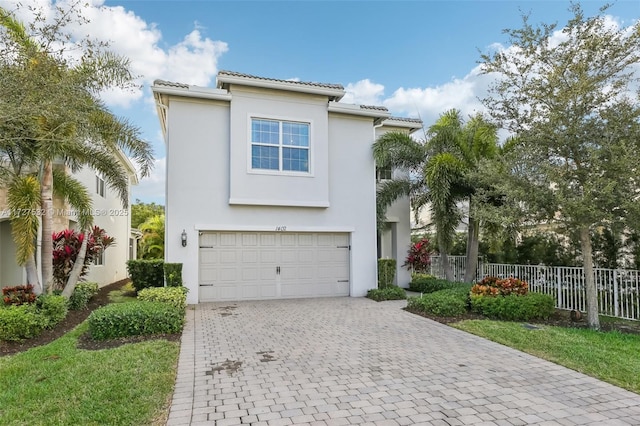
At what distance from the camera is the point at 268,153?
42.4 ft

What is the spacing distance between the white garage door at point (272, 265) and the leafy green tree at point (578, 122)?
6.62m

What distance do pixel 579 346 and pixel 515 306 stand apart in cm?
254

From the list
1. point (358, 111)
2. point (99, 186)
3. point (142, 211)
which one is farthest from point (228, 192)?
point (142, 211)

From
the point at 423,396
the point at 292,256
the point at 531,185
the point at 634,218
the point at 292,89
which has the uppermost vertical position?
the point at 292,89

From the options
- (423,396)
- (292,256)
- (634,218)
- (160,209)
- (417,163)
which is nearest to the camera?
(423,396)

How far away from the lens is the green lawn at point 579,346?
19.0ft

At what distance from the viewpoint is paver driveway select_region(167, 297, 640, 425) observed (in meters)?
4.38

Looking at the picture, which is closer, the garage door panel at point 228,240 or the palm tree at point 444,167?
the garage door panel at point 228,240

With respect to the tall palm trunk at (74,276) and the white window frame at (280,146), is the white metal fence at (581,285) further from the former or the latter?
the tall palm trunk at (74,276)

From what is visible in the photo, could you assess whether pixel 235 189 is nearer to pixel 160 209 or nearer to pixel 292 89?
pixel 292 89

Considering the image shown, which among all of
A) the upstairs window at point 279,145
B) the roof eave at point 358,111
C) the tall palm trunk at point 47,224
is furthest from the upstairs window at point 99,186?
the roof eave at point 358,111

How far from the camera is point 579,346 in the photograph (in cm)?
711

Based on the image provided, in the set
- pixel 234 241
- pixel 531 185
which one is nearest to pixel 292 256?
pixel 234 241

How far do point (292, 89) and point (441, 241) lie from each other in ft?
23.8
